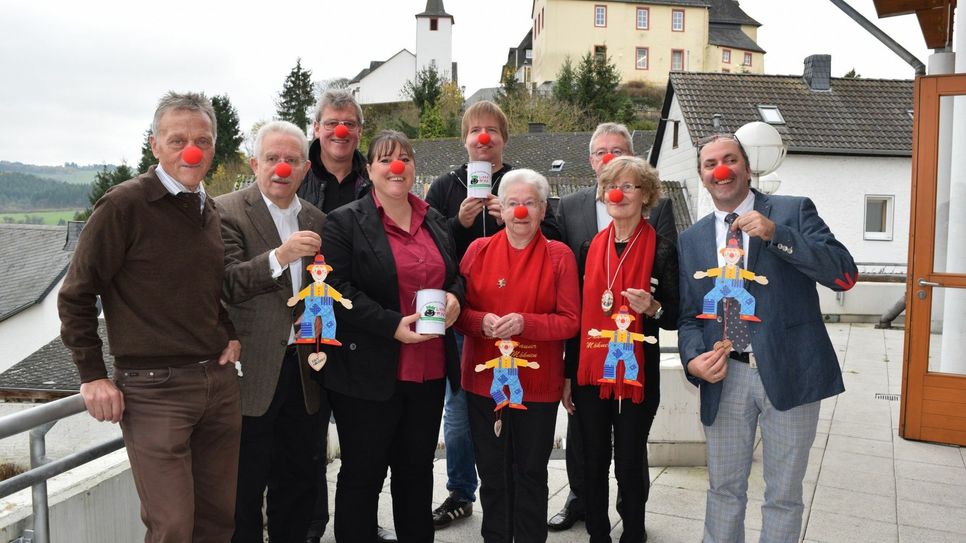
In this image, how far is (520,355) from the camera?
3311mm

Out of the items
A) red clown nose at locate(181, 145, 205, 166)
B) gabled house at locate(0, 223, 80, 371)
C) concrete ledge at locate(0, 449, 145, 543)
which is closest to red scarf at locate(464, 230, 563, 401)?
red clown nose at locate(181, 145, 205, 166)

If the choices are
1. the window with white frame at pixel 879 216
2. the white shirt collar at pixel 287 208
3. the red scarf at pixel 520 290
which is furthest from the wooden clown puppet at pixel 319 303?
the window with white frame at pixel 879 216

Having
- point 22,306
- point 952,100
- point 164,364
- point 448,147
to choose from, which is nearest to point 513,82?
point 448,147

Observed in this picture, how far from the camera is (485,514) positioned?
11.0ft

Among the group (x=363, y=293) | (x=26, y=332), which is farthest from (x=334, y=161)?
(x=26, y=332)

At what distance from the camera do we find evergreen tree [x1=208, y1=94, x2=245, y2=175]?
2119 inches

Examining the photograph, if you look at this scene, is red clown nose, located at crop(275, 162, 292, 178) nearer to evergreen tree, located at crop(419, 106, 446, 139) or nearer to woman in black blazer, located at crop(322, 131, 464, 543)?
woman in black blazer, located at crop(322, 131, 464, 543)

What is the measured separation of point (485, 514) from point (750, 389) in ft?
4.17

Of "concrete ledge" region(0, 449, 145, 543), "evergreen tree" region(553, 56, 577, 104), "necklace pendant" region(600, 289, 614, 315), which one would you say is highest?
"evergreen tree" region(553, 56, 577, 104)

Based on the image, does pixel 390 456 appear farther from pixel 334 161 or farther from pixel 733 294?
pixel 733 294

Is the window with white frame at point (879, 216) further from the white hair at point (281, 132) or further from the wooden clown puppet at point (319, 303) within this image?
the wooden clown puppet at point (319, 303)

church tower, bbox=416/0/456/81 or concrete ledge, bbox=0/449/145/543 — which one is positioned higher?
church tower, bbox=416/0/456/81

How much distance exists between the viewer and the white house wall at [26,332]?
156ft

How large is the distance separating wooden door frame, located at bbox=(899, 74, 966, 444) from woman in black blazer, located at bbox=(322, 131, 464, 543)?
4.24 metres
